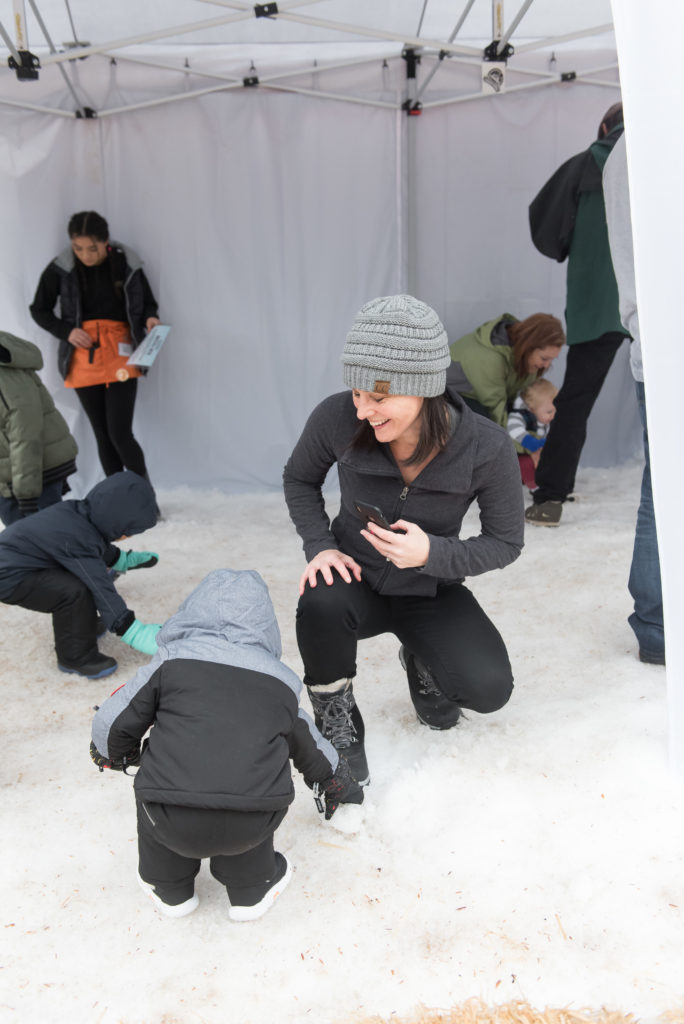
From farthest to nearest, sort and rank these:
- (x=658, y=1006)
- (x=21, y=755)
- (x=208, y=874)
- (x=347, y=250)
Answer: (x=347, y=250)
(x=21, y=755)
(x=208, y=874)
(x=658, y=1006)

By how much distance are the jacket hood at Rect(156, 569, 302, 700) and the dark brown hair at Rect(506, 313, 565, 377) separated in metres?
2.70

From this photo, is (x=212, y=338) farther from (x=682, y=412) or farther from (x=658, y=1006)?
(x=658, y=1006)

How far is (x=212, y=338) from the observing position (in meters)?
4.54

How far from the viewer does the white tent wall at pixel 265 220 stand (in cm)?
420

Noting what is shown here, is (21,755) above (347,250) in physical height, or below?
below

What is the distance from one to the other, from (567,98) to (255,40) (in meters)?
1.72

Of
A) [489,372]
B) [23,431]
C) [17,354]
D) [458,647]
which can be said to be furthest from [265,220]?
[458,647]

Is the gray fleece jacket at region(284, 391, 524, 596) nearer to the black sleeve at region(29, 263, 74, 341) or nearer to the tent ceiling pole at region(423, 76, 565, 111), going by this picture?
the black sleeve at region(29, 263, 74, 341)

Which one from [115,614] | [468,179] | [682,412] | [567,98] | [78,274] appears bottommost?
[115,614]

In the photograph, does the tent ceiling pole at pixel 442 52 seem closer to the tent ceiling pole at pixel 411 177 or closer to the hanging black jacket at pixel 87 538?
the tent ceiling pole at pixel 411 177

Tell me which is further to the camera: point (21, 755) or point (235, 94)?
point (235, 94)

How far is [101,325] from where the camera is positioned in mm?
4020

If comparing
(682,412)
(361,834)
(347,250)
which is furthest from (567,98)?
(361,834)

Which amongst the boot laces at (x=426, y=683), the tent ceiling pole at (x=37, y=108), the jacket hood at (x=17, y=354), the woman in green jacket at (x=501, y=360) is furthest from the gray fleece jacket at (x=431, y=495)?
the tent ceiling pole at (x=37, y=108)
